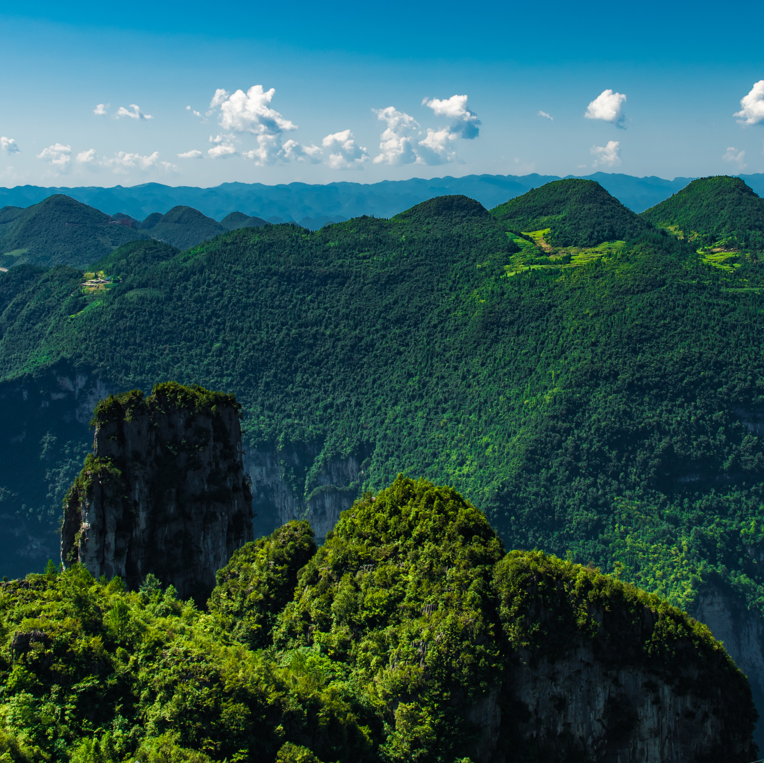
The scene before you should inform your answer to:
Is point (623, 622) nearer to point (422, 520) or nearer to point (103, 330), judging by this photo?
point (422, 520)

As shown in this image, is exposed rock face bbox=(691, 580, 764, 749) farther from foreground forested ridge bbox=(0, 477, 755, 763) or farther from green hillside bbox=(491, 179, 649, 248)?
green hillside bbox=(491, 179, 649, 248)

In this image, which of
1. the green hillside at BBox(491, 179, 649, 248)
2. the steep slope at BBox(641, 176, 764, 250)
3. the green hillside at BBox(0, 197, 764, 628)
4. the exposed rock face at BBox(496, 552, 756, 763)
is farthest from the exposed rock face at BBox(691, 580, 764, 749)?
the steep slope at BBox(641, 176, 764, 250)

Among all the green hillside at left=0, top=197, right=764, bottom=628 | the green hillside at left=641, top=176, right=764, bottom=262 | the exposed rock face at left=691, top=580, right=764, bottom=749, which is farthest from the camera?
the green hillside at left=641, top=176, right=764, bottom=262

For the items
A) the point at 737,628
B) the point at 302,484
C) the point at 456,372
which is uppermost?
the point at 456,372

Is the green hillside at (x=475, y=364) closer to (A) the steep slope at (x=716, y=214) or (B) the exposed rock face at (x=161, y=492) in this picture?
(A) the steep slope at (x=716, y=214)

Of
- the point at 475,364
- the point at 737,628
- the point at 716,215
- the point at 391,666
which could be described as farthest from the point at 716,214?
the point at 391,666

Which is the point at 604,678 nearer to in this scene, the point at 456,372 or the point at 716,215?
the point at 456,372
